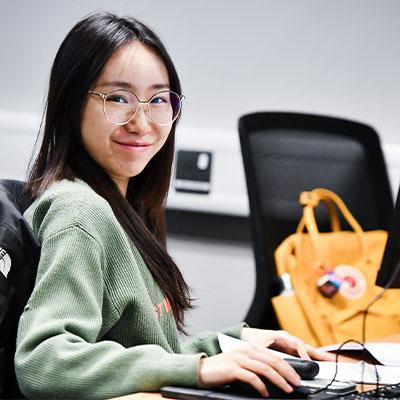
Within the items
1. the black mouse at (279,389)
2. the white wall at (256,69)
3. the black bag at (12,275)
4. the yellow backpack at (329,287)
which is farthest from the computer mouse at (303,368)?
the white wall at (256,69)

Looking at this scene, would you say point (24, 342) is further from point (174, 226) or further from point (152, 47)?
point (174, 226)

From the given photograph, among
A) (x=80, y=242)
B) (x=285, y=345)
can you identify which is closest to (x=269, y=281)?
(x=285, y=345)

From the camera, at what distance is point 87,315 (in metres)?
1.18

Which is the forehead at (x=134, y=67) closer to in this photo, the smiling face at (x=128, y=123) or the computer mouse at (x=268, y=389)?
the smiling face at (x=128, y=123)

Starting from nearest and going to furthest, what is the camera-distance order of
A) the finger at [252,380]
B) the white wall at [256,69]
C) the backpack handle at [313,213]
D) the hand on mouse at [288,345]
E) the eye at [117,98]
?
1. the finger at [252,380]
2. the eye at [117,98]
3. the hand on mouse at [288,345]
4. the backpack handle at [313,213]
5. the white wall at [256,69]

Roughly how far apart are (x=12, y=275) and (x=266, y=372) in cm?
40

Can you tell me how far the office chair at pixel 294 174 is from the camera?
2344 mm

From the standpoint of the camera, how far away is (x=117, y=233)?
51.5 inches

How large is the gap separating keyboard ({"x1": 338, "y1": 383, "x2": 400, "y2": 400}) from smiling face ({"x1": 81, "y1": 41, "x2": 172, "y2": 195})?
0.57m

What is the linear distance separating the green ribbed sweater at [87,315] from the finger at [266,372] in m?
0.07

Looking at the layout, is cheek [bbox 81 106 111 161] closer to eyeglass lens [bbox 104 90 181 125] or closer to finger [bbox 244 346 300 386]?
eyeglass lens [bbox 104 90 181 125]

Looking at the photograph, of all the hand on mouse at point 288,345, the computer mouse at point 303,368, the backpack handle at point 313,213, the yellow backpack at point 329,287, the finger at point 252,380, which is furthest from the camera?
the backpack handle at point 313,213

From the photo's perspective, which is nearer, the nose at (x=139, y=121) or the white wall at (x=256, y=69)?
the nose at (x=139, y=121)

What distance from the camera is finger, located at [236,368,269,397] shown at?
3.55 ft
